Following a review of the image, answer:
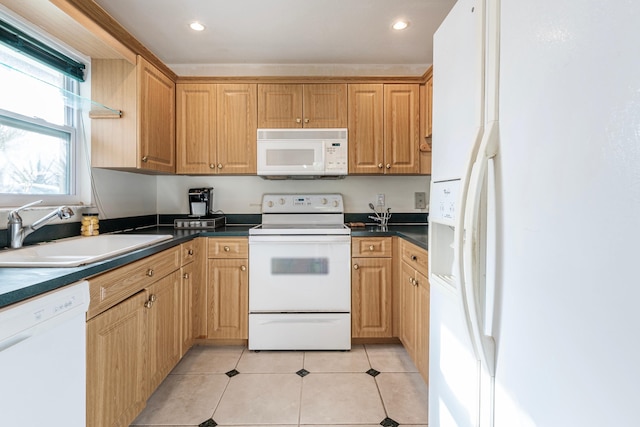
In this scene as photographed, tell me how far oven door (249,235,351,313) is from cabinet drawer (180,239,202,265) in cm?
40

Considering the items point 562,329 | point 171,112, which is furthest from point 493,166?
point 171,112

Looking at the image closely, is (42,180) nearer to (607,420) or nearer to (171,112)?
(171,112)

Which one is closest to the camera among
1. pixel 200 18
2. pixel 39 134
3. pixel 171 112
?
pixel 39 134

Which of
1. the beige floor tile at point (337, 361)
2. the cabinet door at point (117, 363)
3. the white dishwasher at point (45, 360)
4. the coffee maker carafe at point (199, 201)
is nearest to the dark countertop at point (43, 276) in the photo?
the white dishwasher at point (45, 360)

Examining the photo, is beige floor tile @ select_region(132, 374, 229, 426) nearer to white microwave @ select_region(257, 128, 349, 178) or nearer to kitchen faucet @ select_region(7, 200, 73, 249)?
kitchen faucet @ select_region(7, 200, 73, 249)

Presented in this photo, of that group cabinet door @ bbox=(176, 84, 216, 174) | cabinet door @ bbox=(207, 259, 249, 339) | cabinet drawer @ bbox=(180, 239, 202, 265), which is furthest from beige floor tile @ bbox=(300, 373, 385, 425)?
cabinet door @ bbox=(176, 84, 216, 174)

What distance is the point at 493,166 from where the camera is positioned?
2.62ft

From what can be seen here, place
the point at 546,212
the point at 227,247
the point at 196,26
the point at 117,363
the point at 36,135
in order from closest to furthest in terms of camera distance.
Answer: the point at 546,212, the point at 117,363, the point at 36,135, the point at 196,26, the point at 227,247

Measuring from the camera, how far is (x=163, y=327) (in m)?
1.86

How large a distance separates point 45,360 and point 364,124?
94.6 inches

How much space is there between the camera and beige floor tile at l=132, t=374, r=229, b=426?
1682 millimetres

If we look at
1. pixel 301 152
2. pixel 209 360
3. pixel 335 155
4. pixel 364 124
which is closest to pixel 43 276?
pixel 209 360

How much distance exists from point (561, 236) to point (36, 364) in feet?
4.36

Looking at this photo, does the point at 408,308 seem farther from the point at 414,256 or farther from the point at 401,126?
the point at 401,126
